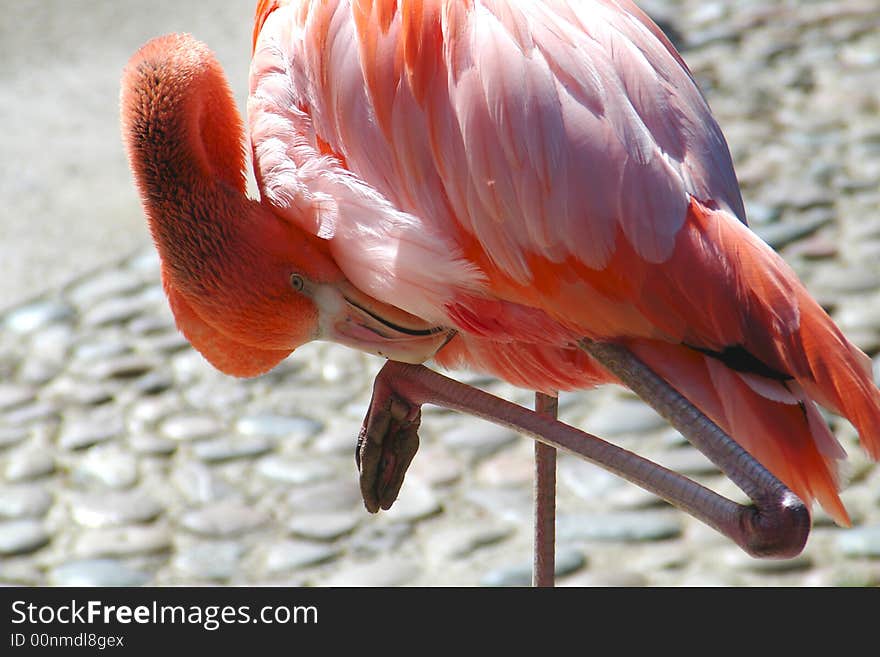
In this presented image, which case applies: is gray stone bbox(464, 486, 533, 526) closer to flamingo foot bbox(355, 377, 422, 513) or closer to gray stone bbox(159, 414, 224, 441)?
gray stone bbox(159, 414, 224, 441)

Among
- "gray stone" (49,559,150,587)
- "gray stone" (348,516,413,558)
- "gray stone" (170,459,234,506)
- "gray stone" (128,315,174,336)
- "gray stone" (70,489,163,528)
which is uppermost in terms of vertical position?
"gray stone" (128,315,174,336)

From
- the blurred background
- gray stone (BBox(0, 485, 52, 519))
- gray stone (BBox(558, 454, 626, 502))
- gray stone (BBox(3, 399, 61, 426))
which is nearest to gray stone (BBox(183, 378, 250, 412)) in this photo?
the blurred background

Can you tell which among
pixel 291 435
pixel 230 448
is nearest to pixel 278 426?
pixel 291 435

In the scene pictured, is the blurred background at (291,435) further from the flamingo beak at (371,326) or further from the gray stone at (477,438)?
the flamingo beak at (371,326)

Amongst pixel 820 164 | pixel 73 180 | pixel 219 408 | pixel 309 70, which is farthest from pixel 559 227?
pixel 73 180

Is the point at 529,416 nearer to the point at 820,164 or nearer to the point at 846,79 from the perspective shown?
the point at 820,164

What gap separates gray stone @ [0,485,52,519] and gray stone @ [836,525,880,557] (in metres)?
2.06

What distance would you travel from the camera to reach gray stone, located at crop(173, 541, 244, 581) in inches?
125

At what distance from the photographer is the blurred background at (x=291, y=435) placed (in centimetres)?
320

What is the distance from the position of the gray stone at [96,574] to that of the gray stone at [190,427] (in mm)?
552

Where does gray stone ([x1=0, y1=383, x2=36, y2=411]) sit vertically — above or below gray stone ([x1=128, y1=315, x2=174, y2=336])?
below

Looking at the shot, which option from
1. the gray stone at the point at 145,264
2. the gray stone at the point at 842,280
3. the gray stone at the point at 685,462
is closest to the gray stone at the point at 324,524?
the gray stone at the point at 685,462

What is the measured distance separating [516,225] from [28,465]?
2171 millimetres

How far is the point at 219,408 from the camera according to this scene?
382cm
